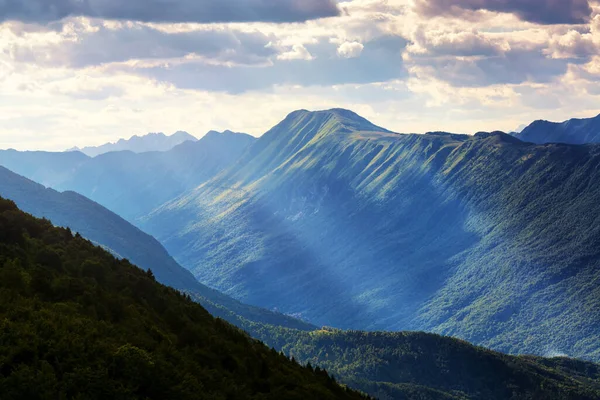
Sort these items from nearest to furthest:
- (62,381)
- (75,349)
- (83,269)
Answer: (62,381), (75,349), (83,269)

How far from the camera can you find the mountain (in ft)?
201

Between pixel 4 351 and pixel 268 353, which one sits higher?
pixel 4 351

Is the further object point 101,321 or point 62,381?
point 101,321

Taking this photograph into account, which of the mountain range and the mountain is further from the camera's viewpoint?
the mountain range

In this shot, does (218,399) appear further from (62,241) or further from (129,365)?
(62,241)

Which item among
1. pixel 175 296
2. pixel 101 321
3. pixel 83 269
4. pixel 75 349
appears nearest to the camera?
pixel 75 349

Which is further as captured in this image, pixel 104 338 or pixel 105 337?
pixel 105 337

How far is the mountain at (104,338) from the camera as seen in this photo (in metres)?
61.2

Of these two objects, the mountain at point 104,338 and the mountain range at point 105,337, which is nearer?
the mountain at point 104,338

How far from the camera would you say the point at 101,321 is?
73.9 metres

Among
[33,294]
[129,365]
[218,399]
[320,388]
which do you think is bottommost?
[320,388]

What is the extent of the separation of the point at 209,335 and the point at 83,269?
16.8m

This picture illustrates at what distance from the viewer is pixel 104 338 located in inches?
2736

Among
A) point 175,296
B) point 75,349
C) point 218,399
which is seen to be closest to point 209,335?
point 175,296
